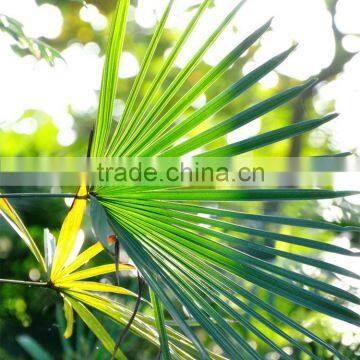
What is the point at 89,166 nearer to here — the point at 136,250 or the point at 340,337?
the point at 136,250

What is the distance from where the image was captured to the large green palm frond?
38.4 inches

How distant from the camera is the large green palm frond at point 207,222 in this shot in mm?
975

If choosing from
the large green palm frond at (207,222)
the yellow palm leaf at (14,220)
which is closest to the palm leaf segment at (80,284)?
the yellow palm leaf at (14,220)

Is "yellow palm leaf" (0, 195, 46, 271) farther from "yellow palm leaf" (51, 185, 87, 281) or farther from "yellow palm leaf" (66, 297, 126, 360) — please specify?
"yellow palm leaf" (66, 297, 126, 360)

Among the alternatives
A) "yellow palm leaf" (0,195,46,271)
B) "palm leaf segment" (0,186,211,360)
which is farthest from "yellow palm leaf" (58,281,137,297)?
"yellow palm leaf" (0,195,46,271)

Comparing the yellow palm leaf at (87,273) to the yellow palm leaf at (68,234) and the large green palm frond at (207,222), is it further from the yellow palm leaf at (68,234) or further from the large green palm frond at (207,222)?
the large green palm frond at (207,222)

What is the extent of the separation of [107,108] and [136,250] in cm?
23

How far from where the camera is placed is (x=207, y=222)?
1026mm

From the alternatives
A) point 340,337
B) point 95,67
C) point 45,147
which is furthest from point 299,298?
point 95,67

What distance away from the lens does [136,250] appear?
1000 millimetres

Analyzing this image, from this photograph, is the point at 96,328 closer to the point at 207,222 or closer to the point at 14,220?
the point at 14,220

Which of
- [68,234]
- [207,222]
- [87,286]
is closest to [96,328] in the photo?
[87,286]

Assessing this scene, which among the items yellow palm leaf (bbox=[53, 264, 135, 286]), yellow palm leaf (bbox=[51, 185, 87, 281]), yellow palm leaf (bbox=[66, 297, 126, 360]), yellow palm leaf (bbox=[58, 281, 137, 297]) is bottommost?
yellow palm leaf (bbox=[66, 297, 126, 360])

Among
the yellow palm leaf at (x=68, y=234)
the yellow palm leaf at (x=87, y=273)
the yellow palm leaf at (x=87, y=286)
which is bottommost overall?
the yellow palm leaf at (x=87, y=286)
